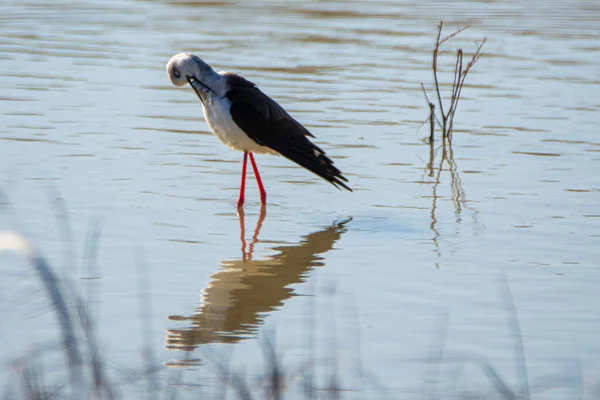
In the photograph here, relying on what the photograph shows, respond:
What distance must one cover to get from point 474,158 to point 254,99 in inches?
126

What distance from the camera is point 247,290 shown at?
247 inches

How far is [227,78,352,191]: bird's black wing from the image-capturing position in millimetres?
8086

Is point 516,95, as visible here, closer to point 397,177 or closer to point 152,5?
point 397,177

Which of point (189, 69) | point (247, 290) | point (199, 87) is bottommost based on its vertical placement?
point (247, 290)

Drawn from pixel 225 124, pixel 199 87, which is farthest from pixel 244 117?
pixel 199 87

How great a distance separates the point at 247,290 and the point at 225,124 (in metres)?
2.22

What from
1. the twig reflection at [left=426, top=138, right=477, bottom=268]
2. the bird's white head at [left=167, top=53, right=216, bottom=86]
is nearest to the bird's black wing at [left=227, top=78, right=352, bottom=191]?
the bird's white head at [left=167, top=53, right=216, bottom=86]

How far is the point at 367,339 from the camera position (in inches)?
212

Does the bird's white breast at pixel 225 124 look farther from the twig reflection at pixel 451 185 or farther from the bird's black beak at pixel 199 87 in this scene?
the twig reflection at pixel 451 185

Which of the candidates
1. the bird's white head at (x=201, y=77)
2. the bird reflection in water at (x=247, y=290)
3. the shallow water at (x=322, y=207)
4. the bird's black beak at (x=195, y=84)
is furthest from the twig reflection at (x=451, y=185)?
the bird's black beak at (x=195, y=84)

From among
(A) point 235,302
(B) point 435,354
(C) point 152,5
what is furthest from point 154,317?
(C) point 152,5

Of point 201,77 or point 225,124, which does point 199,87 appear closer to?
point 201,77

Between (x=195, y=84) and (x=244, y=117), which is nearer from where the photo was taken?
(x=244, y=117)

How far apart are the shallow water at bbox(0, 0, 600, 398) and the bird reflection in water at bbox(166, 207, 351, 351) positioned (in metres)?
0.02
